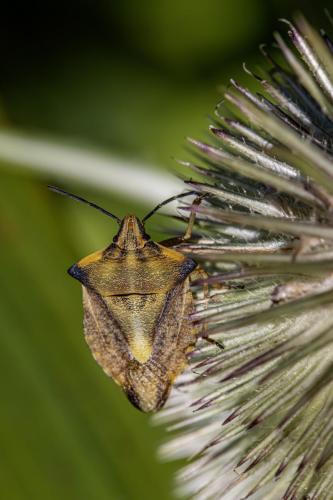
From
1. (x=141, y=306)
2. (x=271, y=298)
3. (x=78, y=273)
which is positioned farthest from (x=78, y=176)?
(x=271, y=298)

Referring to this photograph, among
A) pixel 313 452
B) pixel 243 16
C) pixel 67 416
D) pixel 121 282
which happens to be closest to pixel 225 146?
pixel 121 282

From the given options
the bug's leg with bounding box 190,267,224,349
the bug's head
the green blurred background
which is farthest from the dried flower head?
the green blurred background

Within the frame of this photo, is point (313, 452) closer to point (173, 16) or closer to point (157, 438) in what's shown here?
point (157, 438)

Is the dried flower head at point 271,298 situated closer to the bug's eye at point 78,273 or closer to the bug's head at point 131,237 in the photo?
the bug's head at point 131,237

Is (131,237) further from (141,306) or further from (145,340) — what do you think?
(145,340)

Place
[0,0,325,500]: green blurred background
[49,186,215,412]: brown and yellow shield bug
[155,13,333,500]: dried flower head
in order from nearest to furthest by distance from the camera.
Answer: [155,13,333,500]: dried flower head
[49,186,215,412]: brown and yellow shield bug
[0,0,325,500]: green blurred background

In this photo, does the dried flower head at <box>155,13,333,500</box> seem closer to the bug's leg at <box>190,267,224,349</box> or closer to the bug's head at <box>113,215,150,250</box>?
the bug's leg at <box>190,267,224,349</box>
